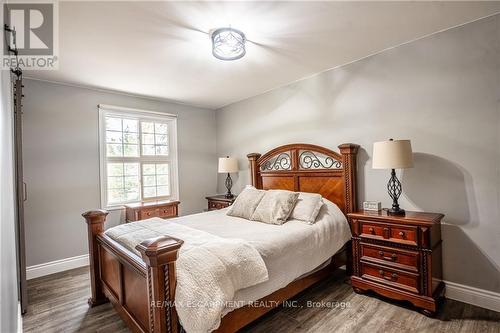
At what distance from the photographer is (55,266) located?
3.28 m

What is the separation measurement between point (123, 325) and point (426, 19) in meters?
3.73

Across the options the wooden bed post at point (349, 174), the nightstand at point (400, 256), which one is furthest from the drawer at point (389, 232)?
the wooden bed post at point (349, 174)

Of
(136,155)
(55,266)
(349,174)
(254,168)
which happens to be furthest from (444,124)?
(55,266)

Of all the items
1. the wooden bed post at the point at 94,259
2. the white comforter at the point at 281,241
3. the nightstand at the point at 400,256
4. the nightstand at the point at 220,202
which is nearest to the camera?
the white comforter at the point at 281,241

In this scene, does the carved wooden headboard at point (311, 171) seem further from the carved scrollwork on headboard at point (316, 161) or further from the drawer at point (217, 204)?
the drawer at point (217, 204)

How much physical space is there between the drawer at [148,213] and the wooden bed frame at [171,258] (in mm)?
1113

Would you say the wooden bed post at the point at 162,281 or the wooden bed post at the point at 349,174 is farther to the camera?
the wooden bed post at the point at 349,174

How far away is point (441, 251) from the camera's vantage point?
8.02ft

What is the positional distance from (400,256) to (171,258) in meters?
2.03

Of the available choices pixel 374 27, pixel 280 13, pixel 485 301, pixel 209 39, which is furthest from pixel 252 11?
pixel 485 301

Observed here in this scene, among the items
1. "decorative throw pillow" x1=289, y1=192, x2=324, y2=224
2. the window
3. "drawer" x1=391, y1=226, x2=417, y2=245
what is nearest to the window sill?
the window

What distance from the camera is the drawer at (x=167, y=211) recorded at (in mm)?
3887

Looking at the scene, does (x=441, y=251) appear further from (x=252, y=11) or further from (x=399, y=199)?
(x=252, y=11)

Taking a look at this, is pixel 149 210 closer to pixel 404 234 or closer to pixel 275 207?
pixel 275 207
